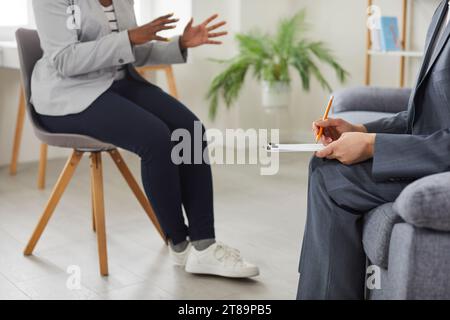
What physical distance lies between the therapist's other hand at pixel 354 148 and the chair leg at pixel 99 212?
993mm

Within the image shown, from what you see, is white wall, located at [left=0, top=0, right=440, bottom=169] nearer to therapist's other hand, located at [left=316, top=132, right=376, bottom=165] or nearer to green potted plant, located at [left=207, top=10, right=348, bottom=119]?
green potted plant, located at [left=207, top=10, right=348, bottom=119]

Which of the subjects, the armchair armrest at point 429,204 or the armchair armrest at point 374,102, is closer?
the armchair armrest at point 429,204

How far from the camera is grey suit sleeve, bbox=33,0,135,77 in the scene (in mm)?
2172

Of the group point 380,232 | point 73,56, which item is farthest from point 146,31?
point 380,232

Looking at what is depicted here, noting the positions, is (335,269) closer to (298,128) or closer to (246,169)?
(246,169)

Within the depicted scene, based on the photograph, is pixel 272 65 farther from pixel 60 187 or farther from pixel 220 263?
pixel 220 263

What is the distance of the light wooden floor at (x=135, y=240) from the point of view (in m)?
2.12

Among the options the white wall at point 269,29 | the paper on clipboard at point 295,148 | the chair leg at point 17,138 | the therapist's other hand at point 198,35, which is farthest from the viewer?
the white wall at point 269,29

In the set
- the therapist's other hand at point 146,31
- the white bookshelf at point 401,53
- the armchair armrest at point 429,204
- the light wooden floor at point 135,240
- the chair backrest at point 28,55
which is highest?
the therapist's other hand at point 146,31

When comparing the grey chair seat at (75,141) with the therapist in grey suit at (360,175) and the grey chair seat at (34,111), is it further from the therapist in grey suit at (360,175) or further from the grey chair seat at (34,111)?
the therapist in grey suit at (360,175)

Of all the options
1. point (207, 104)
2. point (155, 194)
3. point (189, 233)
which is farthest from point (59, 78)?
point (207, 104)

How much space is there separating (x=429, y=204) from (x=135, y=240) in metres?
1.46

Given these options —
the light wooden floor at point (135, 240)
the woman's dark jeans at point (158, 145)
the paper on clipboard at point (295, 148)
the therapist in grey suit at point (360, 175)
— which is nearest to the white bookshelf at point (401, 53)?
the light wooden floor at point (135, 240)

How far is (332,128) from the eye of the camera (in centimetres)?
176
